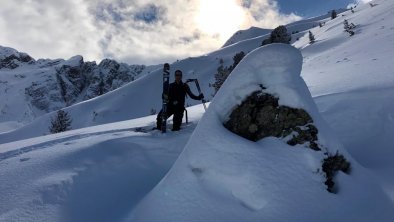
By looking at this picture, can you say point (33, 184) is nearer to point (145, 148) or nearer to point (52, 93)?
point (145, 148)

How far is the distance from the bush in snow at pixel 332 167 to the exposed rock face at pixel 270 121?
0.87ft

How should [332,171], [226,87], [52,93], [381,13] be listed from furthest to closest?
1. [52,93]
2. [381,13]
3. [226,87]
4. [332,171]

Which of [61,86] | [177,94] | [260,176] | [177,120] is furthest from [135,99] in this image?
[61,86]

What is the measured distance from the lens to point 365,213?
5.34m

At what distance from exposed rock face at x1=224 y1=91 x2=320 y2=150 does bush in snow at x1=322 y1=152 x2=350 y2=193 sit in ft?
0.87

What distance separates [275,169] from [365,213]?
4.50ft

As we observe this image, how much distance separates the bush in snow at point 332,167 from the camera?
561 centimetres

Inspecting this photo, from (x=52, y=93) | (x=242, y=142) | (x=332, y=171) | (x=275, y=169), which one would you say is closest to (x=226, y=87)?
(x=242, y=142)

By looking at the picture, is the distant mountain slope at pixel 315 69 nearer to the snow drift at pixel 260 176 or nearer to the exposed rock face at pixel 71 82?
the snow drift at pixel 260 176

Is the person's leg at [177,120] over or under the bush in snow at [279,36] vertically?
under

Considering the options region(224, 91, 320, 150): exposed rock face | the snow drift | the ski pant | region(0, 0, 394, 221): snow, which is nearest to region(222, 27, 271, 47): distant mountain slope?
the ski pant

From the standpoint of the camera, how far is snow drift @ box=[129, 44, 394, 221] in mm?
5195

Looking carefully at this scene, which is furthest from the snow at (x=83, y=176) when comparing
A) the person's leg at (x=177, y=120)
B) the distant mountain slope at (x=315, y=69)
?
the distant mountain slope at (x=315, y=69)

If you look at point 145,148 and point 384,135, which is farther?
point 145,148
